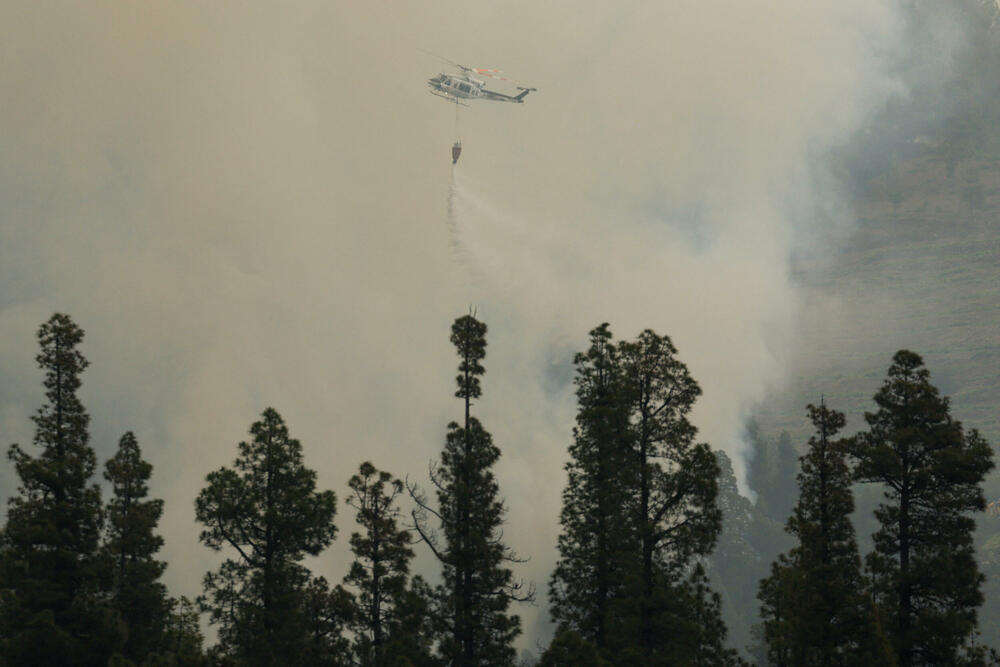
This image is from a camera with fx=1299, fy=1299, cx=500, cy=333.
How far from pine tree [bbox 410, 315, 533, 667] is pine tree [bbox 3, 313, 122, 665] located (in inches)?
651

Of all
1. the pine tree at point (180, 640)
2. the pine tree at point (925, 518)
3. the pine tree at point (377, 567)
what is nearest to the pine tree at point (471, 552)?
the pine tree at point (377, 567)

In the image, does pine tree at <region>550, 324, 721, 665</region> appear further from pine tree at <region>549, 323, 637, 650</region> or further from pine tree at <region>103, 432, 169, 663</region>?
pine tree at <region>103, 432, 169, 663</region>

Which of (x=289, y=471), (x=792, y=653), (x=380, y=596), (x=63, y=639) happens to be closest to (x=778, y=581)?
(x=792, y=653)

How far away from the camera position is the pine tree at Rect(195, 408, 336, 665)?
210 ft

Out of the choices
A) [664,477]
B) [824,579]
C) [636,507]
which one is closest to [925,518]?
[824,579]

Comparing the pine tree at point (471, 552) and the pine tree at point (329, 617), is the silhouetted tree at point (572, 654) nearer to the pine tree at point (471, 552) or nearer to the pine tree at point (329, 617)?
the pine tree at point (471, 552)

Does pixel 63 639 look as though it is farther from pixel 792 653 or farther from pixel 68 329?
pixel 792 653

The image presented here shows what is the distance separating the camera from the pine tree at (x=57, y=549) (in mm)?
62781

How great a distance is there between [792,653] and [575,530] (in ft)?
44.9

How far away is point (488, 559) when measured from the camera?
69250mm

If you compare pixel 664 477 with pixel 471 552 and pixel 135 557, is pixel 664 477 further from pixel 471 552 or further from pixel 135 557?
pixel 135 557

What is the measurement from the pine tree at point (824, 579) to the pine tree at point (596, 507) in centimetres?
880

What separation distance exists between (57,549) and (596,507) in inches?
1093

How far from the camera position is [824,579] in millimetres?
60719
